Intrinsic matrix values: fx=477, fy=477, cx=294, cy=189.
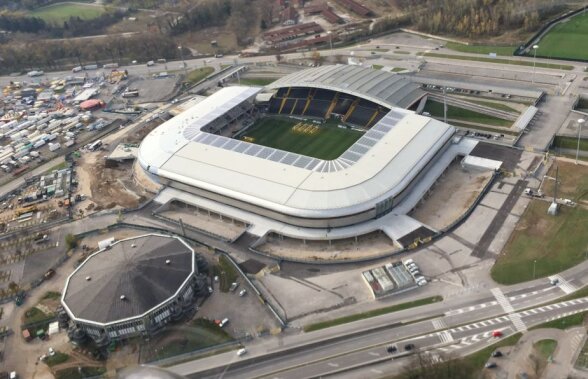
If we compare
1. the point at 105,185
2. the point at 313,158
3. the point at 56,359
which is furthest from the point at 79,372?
the point at 313,158

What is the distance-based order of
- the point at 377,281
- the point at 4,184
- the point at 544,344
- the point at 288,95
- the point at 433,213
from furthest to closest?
1. the point at 288,95
2. the point at 4,184
3. the point at 433,213
4. the point at 377,281
5. the point at 544,344

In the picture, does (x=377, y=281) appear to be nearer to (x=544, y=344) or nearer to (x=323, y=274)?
(x=323, y=274)

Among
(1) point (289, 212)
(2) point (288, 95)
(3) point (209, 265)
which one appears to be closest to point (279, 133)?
(2) point (288, 95)

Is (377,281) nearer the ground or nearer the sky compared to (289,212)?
nearer the ground

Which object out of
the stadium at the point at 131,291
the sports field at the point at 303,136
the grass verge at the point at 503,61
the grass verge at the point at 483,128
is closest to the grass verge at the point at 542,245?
the grass verge at the point at 483,128

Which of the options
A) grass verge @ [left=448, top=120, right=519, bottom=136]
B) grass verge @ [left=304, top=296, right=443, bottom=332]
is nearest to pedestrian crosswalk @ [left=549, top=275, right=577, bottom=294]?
grass verge @ [left=304, top=296, right=443, bottom=332]

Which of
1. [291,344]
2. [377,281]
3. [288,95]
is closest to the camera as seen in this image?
[291,344]

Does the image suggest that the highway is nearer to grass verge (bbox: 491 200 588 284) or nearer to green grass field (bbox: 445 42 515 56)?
grass verge (bbox: 491 200 588 284)

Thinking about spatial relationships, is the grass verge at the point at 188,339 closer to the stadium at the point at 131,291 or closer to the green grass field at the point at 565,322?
the stadium at the point at 131,291
